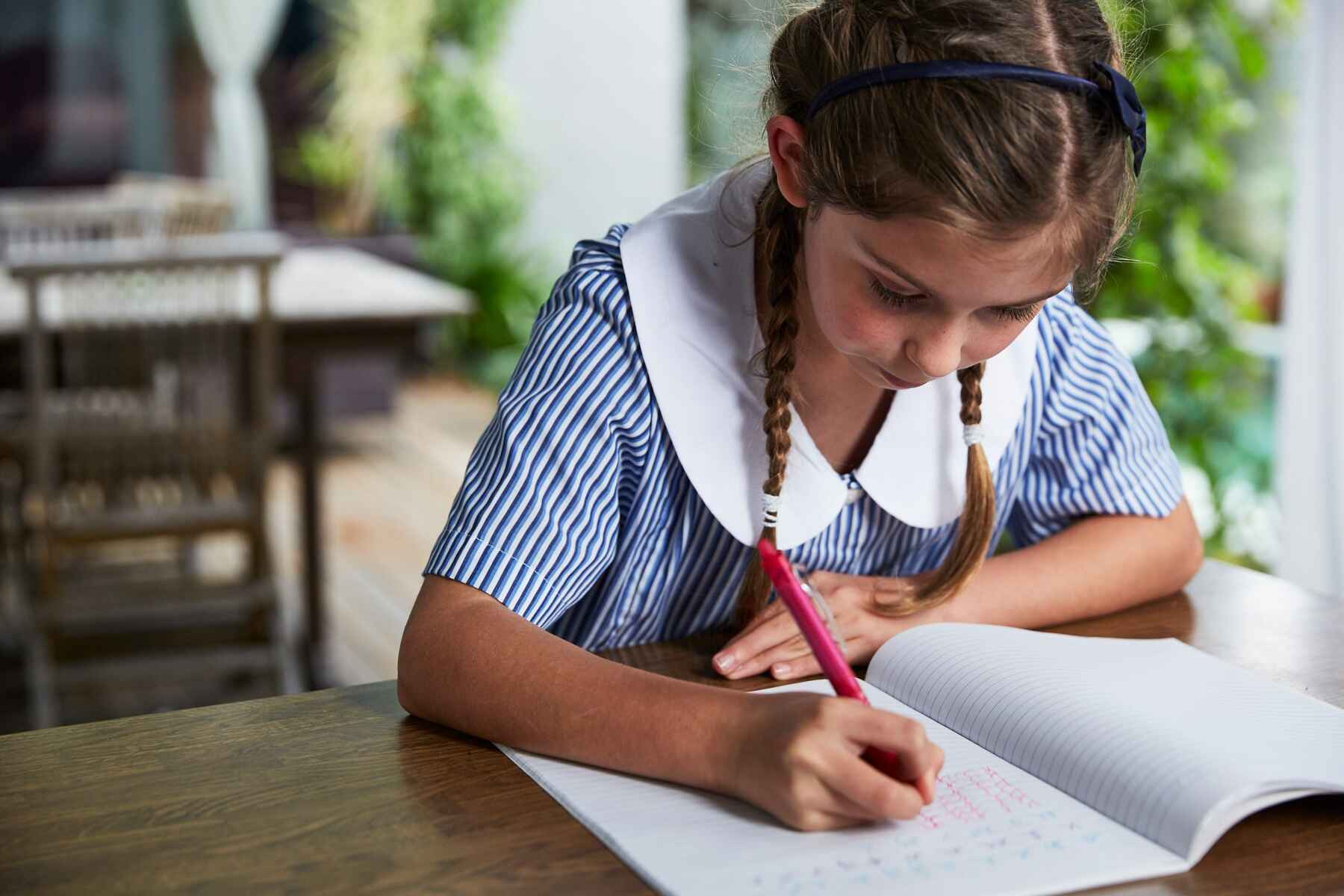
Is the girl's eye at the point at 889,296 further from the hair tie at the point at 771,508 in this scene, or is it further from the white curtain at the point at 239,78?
the white curtain at the point at 239,78

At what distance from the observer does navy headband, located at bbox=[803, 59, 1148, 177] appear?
2.72 feet

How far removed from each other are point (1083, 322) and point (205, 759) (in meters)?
0.76

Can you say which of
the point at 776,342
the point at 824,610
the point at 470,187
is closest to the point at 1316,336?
the point at 776,342

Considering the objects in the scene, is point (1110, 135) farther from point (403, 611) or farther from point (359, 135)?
point (359, 135)

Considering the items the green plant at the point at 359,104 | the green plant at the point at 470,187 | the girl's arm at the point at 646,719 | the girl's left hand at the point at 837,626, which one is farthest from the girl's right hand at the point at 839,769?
the green plant at the point at 359,104

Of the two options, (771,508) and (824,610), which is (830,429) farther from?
(824,610)

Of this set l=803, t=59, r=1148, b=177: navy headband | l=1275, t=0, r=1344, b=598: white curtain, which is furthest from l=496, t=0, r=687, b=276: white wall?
l=803, t=59, r=1148, b=177: navy headband

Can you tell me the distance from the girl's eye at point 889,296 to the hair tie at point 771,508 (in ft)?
0.67

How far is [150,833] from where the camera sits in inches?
29.4

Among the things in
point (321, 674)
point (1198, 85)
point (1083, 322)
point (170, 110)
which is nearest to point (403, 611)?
point (321, 674)

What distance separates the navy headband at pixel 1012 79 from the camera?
0.83 metres

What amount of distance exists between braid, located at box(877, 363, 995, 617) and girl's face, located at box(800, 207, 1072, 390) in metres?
0.18

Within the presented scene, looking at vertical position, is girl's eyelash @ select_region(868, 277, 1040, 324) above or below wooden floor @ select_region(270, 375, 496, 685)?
above

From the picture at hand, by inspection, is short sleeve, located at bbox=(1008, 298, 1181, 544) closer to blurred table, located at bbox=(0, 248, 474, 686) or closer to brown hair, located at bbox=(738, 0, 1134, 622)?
brown hair, located at bbox=(738, 0, 1134, 622)
